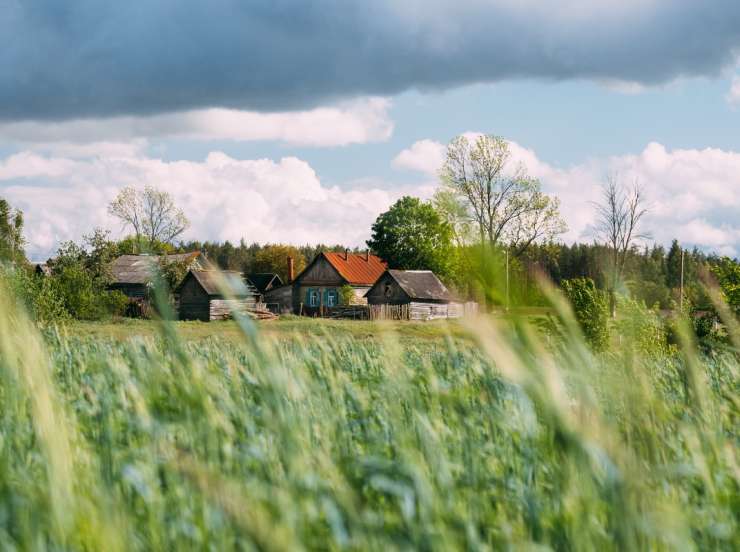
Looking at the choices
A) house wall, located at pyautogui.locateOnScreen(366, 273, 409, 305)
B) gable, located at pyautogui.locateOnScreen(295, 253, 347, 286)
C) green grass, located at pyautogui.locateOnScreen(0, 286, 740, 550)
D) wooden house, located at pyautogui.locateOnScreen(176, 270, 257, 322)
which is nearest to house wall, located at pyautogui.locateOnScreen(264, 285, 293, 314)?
gable, located at pyautogui.locateOnScreen(295, 253, 347, 286)

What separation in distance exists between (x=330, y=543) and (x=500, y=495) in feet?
2.41

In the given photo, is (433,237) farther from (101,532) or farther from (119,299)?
(101,532)

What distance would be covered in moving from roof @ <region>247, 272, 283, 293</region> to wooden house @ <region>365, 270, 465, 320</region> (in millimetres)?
15500

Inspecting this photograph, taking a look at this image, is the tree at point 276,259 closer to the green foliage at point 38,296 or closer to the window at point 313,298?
the window at point 313,298

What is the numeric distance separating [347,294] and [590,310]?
155ft

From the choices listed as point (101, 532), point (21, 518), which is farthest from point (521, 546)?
point (21, 518)

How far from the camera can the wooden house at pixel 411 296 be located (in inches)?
2279

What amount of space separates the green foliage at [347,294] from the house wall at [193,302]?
11373 mm

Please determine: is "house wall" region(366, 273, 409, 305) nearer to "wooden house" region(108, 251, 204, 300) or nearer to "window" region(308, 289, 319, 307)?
"window" region(308, 289, 319, 307)

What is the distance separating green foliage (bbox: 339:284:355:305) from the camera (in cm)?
6512

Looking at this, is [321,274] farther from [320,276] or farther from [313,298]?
[313,298]

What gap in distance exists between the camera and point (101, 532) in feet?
6.21

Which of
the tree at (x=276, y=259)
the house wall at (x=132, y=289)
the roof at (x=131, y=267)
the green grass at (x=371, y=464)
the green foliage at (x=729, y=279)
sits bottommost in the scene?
the green grass at (x=371, y=464)

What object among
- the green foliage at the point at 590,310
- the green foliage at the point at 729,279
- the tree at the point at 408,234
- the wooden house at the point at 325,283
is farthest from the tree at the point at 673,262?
the green foliage at the point at 590,310
